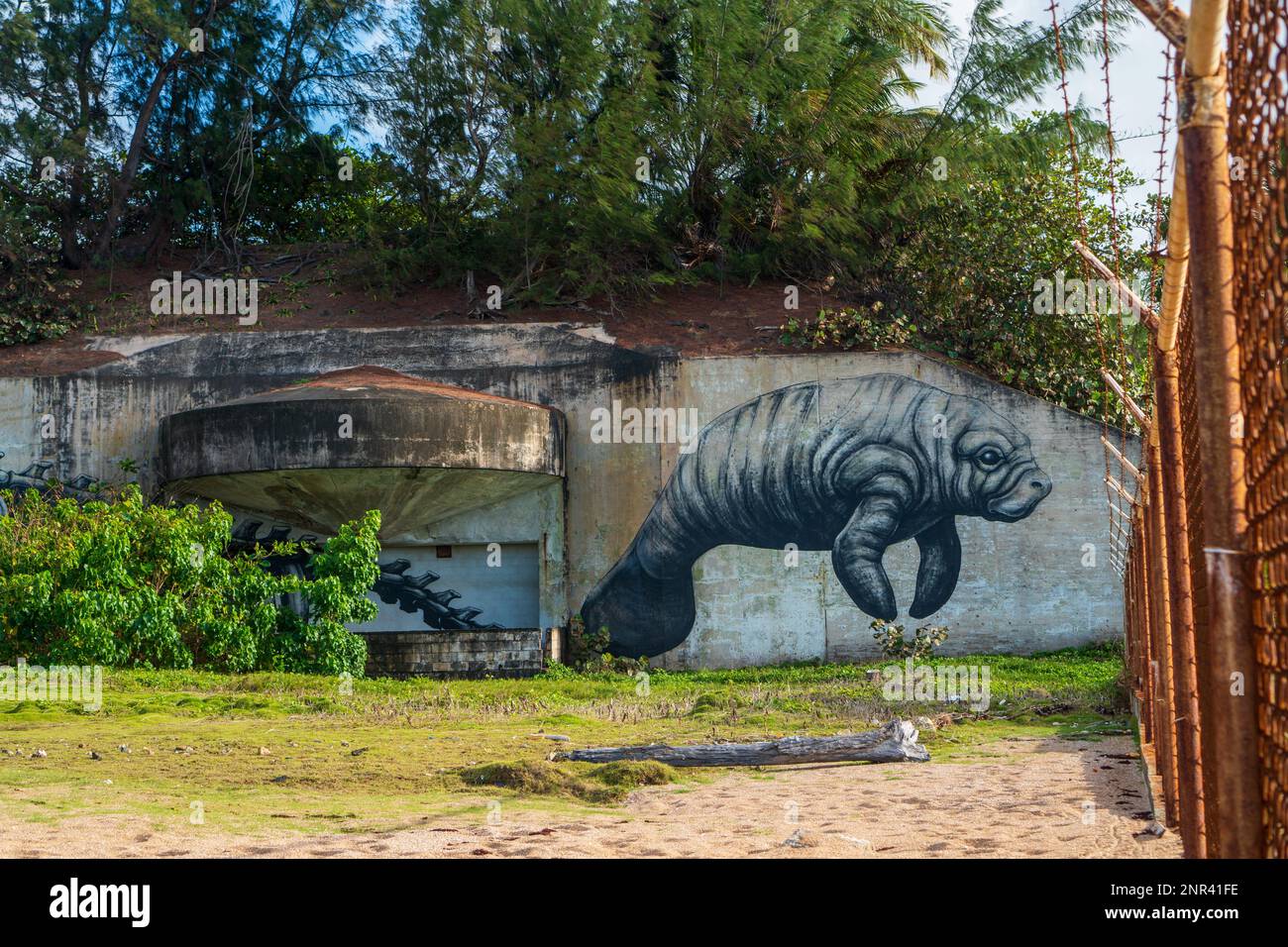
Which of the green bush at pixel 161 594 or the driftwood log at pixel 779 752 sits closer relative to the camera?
the driftwood log at pixel 779 752

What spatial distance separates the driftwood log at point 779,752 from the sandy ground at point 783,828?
43cm

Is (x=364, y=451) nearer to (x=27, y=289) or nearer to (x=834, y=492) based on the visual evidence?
(x=834, y=492)

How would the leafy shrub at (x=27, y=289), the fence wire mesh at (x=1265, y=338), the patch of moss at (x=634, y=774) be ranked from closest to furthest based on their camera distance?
the fence wire mesh at (x=1265, y=338) < the patch of moss at (x=634, y=774) < the leafy shrub at (x=27, y=289)

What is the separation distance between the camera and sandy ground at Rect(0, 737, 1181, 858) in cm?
634

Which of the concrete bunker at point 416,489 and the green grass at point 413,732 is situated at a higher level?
the concrete bunker at point 416,489

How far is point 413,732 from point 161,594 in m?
6.17

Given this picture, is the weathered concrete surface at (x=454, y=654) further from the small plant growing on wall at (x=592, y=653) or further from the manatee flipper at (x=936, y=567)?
the manatee flipper at (x=936, y=567)

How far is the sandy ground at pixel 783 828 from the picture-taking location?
6.34 m

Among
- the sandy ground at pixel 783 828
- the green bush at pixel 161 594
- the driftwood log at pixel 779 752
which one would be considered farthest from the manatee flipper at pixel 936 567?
the sandy ground at pixel 783 828

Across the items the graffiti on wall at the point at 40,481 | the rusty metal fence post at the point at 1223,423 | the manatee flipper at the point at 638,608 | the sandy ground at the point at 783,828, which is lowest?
the sandy ground at the point at 783,828

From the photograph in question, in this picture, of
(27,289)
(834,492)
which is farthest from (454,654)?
(27,289)

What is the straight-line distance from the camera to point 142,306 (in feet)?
82.3

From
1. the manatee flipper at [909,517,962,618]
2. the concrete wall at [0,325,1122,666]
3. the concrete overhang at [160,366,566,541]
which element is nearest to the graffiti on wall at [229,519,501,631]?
the concrete overhang at [160,366,566,541]

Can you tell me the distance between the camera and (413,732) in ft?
39.0
